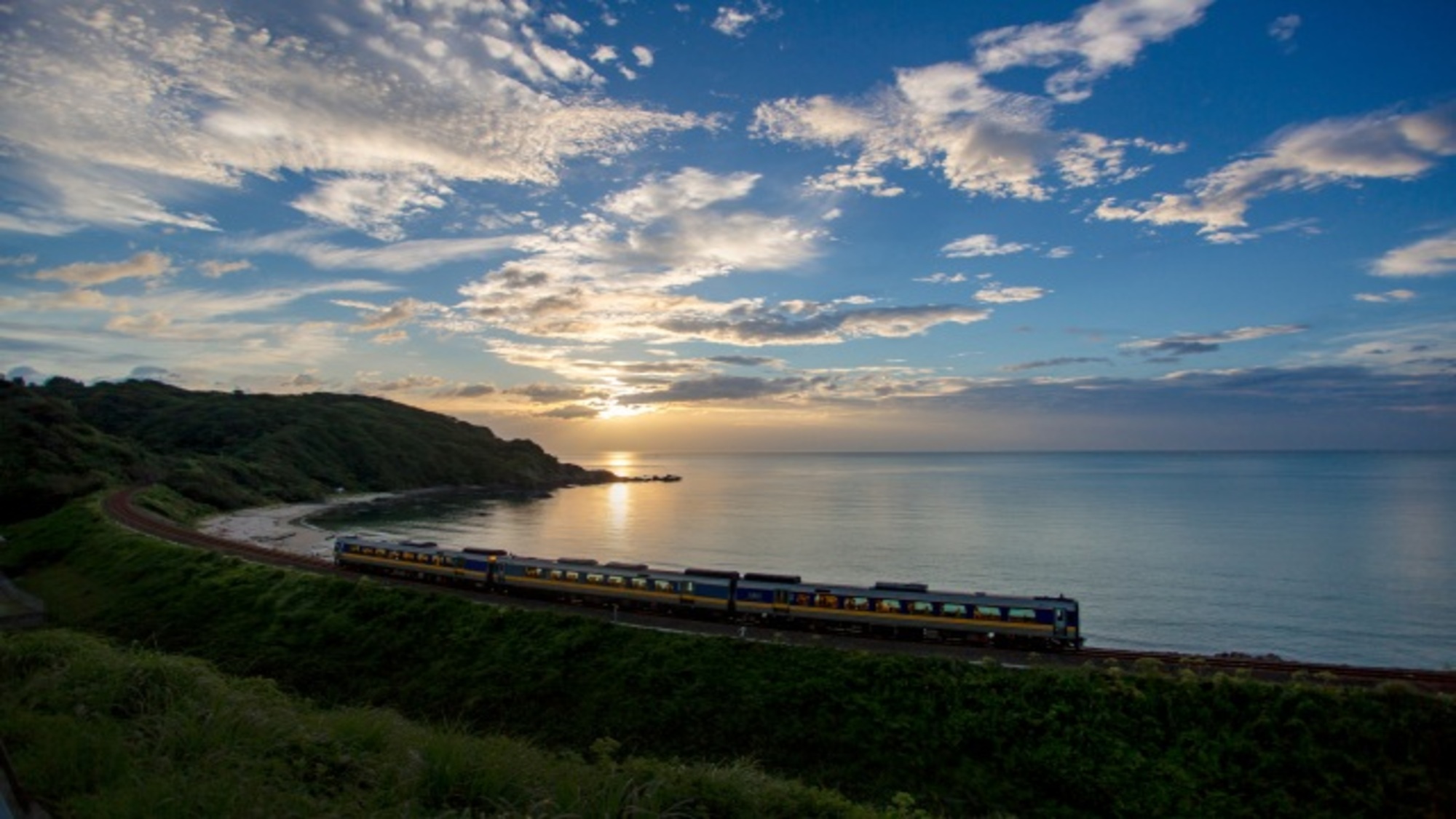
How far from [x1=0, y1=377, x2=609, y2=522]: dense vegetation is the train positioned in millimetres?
61379

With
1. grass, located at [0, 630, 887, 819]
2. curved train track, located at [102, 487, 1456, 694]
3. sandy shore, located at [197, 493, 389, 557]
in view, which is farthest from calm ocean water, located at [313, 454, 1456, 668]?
grass, located at [0, 630, 887, 819]

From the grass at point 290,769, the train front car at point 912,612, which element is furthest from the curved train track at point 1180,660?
the grass at point 290,769

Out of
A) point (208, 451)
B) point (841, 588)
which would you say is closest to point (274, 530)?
point (841, 588)

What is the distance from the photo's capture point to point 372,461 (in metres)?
168

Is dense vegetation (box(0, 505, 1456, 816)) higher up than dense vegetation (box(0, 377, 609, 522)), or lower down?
lower down

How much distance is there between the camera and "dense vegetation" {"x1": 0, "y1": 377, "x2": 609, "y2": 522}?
8519cm

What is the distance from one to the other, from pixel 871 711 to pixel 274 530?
84.7 metres

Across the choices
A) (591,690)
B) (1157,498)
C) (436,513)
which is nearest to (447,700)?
(591,690)

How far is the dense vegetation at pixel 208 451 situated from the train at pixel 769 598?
2416 inches

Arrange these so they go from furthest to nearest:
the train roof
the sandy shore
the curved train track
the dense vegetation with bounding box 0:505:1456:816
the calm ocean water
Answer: the sandy shore → the calm ocean water → the train roof → the curved train track → the dense vegetation with bounding box 0:505:1456:816

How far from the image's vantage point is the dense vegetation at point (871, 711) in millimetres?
21641

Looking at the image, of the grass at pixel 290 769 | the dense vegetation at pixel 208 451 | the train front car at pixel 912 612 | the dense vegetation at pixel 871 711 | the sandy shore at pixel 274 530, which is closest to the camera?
the grass at pixel 290 769

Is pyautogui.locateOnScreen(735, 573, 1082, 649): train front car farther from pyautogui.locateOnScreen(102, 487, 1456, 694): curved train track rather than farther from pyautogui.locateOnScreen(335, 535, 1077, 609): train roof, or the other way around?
pyautogui.locateOnScreen(102, 487, 1456, 694): curved train track

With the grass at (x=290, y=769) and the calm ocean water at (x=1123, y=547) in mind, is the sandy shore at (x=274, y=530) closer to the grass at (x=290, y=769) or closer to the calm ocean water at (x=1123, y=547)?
the calm ocean water at (x=1123, y=547)
